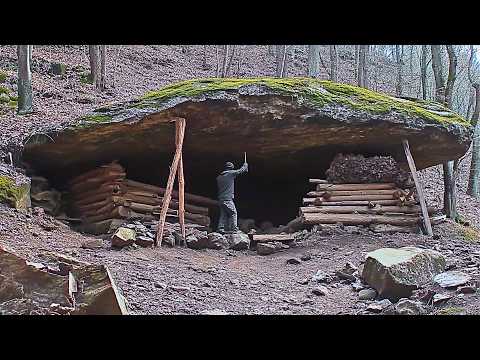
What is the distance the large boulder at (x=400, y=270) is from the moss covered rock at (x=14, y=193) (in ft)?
21.5

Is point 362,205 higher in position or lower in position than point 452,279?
lower

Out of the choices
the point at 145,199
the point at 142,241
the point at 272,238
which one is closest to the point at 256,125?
the point at 272,238

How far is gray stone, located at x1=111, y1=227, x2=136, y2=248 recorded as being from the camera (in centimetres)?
905

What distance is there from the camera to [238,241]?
10641mm

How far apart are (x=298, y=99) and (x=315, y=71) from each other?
10736 millimetres

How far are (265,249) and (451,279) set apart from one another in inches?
185

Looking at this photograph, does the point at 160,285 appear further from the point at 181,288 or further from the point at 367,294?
the point at 367,294

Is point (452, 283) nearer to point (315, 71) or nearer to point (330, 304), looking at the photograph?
point (330, 304)

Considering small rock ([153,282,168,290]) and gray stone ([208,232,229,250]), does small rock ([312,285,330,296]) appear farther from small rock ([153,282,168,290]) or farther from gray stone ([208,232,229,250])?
gray stone ([208,232,229,250])

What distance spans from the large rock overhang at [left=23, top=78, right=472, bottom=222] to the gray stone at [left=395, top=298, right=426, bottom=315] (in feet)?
21.0

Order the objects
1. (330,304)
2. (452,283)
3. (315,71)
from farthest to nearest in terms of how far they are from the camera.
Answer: (315,71)
(330,304)
(452,283)

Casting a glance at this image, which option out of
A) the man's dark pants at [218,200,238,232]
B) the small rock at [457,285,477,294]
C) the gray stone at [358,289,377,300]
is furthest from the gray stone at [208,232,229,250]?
the small rock at [457,285,477,294]
